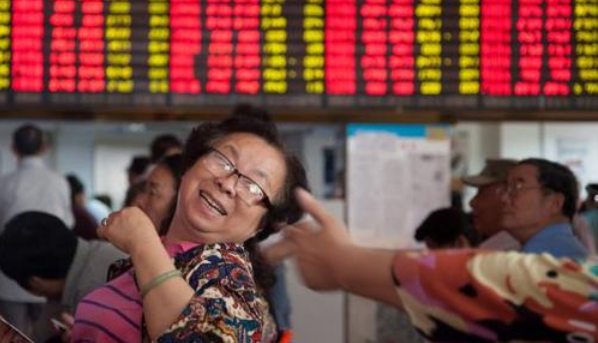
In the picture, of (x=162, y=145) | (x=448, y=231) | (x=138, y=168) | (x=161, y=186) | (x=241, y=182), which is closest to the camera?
(x=241, y=182)

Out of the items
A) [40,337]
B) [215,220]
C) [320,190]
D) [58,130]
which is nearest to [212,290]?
[215,220]

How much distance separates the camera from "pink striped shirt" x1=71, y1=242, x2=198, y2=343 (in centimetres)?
188

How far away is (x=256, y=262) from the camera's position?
226 cm

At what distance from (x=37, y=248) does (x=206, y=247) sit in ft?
3.88

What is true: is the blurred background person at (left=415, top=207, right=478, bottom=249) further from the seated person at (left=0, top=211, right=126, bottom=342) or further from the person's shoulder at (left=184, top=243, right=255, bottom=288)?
the person's shoulder at (left=184, top=243, right=255, bottom=288)

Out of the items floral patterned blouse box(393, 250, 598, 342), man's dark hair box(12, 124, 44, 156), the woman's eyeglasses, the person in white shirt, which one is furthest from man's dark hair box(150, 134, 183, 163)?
floral patterned blouse box(393, 250, 598, 342)

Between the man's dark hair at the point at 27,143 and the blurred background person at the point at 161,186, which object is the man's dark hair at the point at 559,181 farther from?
the man's dark hair at the point at 27,143

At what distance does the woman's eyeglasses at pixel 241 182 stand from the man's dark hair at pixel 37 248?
0.99 metres

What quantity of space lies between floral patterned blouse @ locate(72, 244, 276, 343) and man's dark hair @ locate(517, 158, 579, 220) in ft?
4.93

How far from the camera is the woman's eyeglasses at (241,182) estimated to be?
6.42 ft

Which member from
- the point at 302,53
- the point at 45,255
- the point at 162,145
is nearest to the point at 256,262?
the point at 45,255

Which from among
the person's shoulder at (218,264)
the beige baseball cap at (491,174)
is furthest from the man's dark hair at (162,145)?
the person's shoulder at (218,264)

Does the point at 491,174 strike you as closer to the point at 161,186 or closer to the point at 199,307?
the point at 161,186

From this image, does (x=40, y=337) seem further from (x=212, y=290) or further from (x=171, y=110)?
(x=171, y=110)
